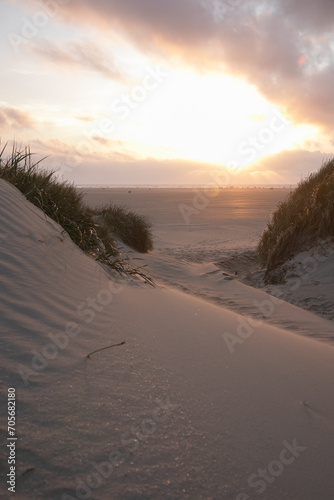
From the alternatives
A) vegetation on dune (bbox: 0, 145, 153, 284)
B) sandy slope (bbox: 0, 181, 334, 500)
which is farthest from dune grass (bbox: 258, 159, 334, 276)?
sandy slope (bbox: 0, 181, 334, 500)

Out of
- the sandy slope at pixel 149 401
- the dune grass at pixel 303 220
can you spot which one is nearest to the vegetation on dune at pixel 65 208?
the sandy slope at pixel 149 401

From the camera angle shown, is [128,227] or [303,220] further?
[128,227]

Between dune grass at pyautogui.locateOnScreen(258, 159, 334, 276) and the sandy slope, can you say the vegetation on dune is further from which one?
dune grass at pyautogui.locateOnScreen(258, 159, 334, 276)

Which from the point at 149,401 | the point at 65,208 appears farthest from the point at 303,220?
the point at 149,401

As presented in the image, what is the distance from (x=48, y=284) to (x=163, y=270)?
3543mm

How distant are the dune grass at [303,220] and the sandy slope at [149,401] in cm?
309

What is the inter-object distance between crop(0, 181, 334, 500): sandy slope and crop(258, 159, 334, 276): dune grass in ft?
10.1

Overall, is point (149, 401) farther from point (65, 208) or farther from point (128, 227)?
point (128, 227)

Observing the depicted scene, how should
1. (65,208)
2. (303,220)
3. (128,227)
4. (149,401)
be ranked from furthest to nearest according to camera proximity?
(128,227)
(303,220)
(65,208)
(149,401)

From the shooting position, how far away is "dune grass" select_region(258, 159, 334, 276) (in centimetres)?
Answer: 528

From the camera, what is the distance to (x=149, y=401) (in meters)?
1.44

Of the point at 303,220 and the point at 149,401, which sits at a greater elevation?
the point at 303,220

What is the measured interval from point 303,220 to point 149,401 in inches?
194

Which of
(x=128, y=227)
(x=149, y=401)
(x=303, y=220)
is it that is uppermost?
(x=303, y=220)
